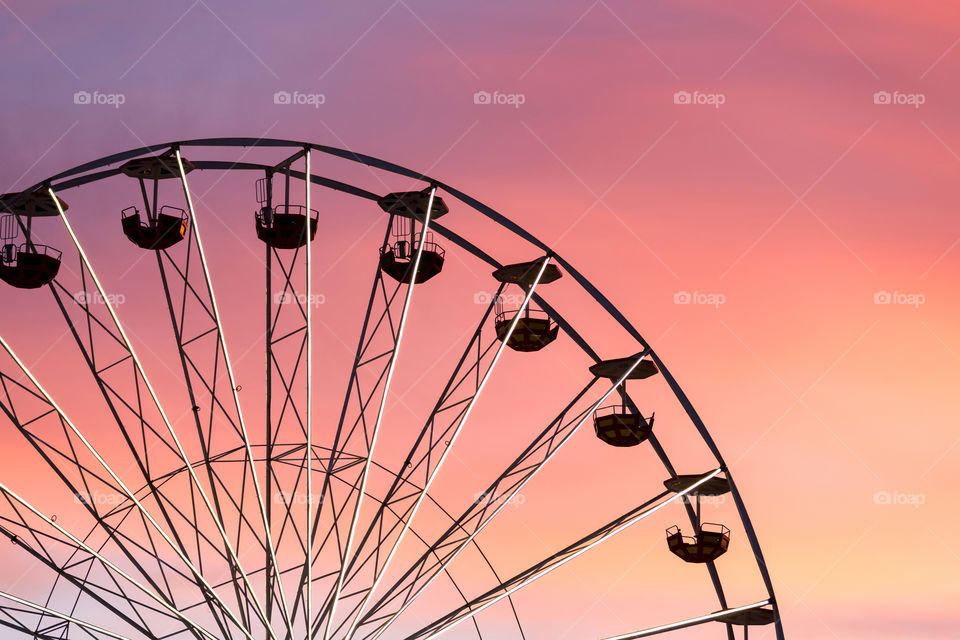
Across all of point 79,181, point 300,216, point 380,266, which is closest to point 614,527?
point 380,266

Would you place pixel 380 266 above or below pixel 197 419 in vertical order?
above

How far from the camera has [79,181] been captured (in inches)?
1107

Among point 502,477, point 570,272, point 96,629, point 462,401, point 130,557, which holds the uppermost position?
point 570,272

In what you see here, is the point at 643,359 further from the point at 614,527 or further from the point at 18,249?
the point at 18,249

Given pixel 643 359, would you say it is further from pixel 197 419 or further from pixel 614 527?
pixel 197 419

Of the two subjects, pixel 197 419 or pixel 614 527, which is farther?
pixel 614 527

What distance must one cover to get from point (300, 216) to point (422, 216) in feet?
9.52

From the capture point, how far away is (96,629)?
80.2ft

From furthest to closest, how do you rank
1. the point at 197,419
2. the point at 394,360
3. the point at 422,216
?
1. the point at 422,216
2. the point at 197,419
3. the point at 394,360

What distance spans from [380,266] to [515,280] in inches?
138

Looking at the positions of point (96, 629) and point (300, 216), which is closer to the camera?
point (96, 629)

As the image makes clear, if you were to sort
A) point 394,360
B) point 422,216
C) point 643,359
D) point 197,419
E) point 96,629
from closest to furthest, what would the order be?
point 96,629, point 394,360, point 197,419, point 422,216, point 643,359

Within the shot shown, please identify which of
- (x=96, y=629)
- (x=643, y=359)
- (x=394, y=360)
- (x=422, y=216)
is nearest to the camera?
(x=96, y=629)

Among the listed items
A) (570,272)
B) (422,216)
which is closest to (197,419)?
(422,216)
